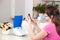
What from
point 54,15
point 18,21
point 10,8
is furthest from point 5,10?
point 54,15

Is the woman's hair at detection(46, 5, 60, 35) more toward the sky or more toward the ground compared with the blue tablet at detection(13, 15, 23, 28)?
more toward the sky

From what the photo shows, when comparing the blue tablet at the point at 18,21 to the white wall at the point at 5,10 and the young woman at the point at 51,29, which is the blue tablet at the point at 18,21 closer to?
the young woman at the point at 51,29

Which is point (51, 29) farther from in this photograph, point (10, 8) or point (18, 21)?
point (10, 8)

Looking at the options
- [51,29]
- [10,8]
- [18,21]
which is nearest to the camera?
[51,29]

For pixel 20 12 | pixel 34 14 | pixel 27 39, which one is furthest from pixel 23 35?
pixel 20 12

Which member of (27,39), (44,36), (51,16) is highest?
(51,16)

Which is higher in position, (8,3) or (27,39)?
(8,3)

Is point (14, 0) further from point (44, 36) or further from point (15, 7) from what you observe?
point (44, 36)

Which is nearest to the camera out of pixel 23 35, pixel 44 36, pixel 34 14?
pixel 44 36

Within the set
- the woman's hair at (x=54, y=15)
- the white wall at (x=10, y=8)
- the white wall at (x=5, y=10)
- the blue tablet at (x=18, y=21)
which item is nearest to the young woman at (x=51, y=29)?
the woman's hair at (x=54, y=15)

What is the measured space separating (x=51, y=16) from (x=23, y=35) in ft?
1.60

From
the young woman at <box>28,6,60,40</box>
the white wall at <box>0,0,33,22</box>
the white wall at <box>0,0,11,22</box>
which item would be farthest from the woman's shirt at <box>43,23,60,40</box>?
the white wall at <box>0,0,11,22</box>

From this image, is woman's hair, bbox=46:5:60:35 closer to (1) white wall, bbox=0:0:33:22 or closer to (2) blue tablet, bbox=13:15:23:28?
(2) blue tablet, bbox=13:15:23:28

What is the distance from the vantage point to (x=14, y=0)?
296cm
